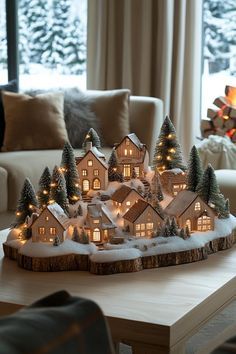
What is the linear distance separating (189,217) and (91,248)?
0.44 metres

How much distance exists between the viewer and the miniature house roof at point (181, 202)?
2.84 metres

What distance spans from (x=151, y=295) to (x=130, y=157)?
1.00 metres

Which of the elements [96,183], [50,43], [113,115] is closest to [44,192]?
[96,183]

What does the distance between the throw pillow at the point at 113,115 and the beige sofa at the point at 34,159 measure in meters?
0.08

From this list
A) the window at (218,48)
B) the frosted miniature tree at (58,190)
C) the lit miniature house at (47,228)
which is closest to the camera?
the lit miniature house at (47,228)

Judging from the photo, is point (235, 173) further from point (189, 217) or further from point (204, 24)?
point (204, 24)

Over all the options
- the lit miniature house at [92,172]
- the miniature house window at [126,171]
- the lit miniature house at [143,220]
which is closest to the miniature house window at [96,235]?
the lit miniature house at [143,220]

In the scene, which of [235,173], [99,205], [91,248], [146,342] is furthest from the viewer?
[235,173]

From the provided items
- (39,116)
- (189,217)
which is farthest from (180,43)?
(189,217)

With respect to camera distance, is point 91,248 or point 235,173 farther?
point 235,173

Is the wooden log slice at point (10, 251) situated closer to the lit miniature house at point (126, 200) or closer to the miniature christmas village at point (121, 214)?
the miniature christmas village at point (121, 214)

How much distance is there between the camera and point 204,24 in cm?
592

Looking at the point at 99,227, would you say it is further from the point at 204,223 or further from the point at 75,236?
the point at 204,223

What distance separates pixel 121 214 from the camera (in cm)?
286
